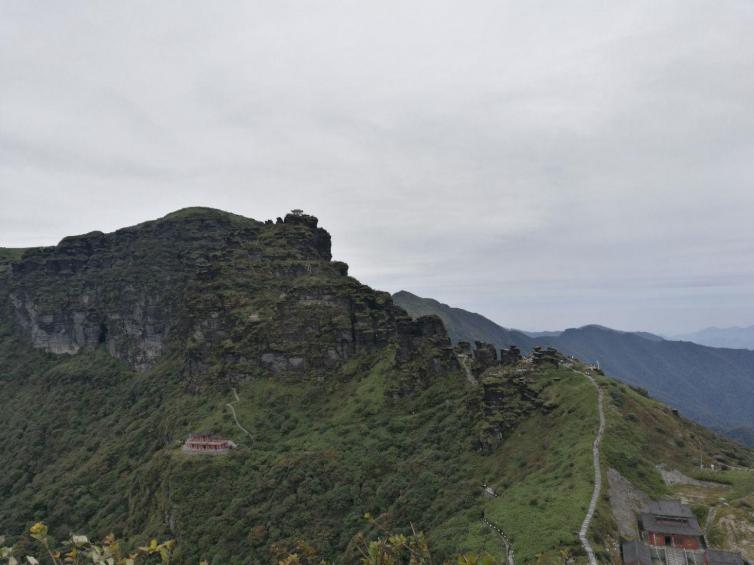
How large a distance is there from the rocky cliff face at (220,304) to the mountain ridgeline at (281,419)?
1.82ft

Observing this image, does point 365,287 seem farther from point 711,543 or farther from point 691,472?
point 711,543

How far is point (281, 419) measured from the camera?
362 ft

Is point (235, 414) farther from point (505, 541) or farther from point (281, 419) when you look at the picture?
point (505, 541)

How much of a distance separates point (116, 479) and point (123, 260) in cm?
9996

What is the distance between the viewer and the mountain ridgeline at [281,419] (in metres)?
65.4

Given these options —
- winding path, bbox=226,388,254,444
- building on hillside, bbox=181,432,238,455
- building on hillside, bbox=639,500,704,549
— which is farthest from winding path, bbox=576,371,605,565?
building on hillside, bbox=181,432,238,455

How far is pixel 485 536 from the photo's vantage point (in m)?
53.4

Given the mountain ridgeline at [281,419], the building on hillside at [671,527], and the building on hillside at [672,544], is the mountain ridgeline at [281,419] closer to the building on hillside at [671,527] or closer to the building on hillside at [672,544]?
the building on hillside at [672,544]

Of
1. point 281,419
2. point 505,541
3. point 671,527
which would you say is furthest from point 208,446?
point 671,527

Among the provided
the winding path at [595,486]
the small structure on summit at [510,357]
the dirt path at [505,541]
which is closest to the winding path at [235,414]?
the small structure on summit at [510,357]

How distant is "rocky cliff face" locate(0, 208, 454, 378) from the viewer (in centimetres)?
12275

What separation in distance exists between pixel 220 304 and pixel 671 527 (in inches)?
4503

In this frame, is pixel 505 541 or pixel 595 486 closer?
pixel 505 541

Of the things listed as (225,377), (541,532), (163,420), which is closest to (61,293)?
(163,420)
